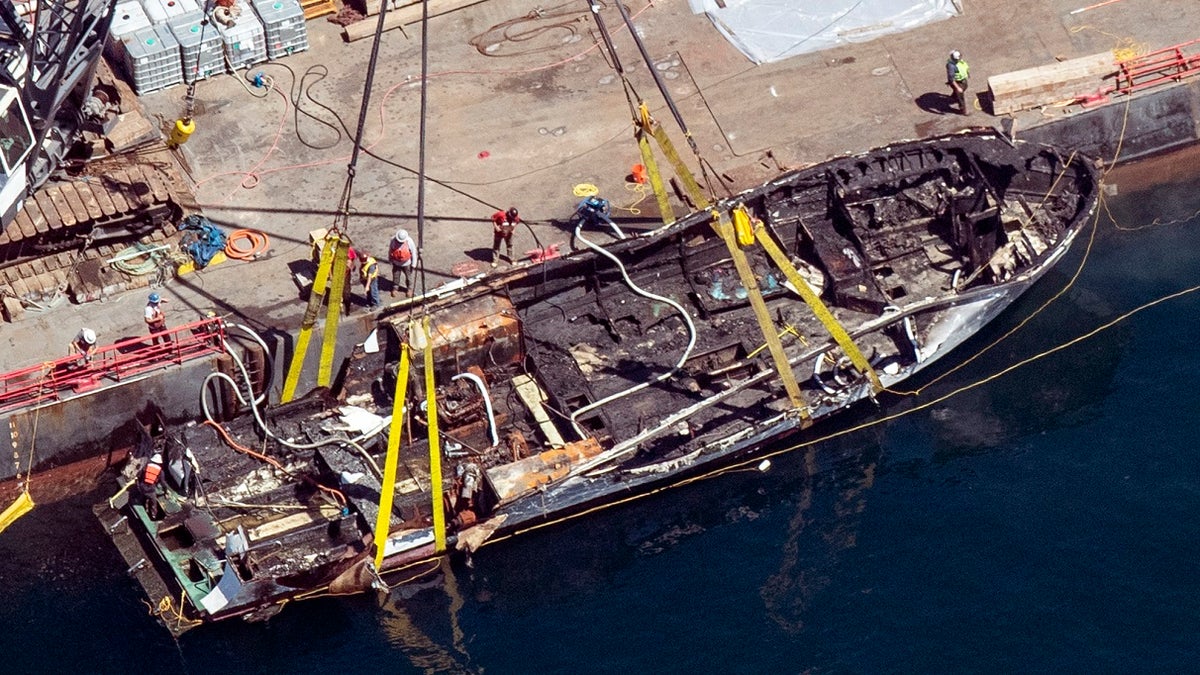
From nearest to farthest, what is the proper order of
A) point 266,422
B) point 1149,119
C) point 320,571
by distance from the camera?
1. point 320,571
2. point 266,422
3. point 1149,119

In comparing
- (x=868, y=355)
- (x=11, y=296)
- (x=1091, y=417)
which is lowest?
(x=1091, y=417)

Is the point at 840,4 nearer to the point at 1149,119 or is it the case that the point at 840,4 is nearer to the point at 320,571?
the point at 1149,119

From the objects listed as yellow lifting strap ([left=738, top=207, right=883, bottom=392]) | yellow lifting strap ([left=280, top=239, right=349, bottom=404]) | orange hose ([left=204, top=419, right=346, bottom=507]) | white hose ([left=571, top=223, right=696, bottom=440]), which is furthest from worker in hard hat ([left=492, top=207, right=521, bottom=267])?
orange hose ([left=204, top=419, right=346, bottom=507])

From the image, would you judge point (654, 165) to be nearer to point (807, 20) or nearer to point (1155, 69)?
point (807, 20)

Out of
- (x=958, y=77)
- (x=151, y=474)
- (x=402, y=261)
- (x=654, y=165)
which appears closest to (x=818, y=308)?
(x=654, y=165)

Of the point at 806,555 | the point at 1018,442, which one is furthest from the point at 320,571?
the point at 1018,442

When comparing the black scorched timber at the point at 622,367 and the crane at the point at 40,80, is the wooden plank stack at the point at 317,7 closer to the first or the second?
the crane at the point at 40,80
